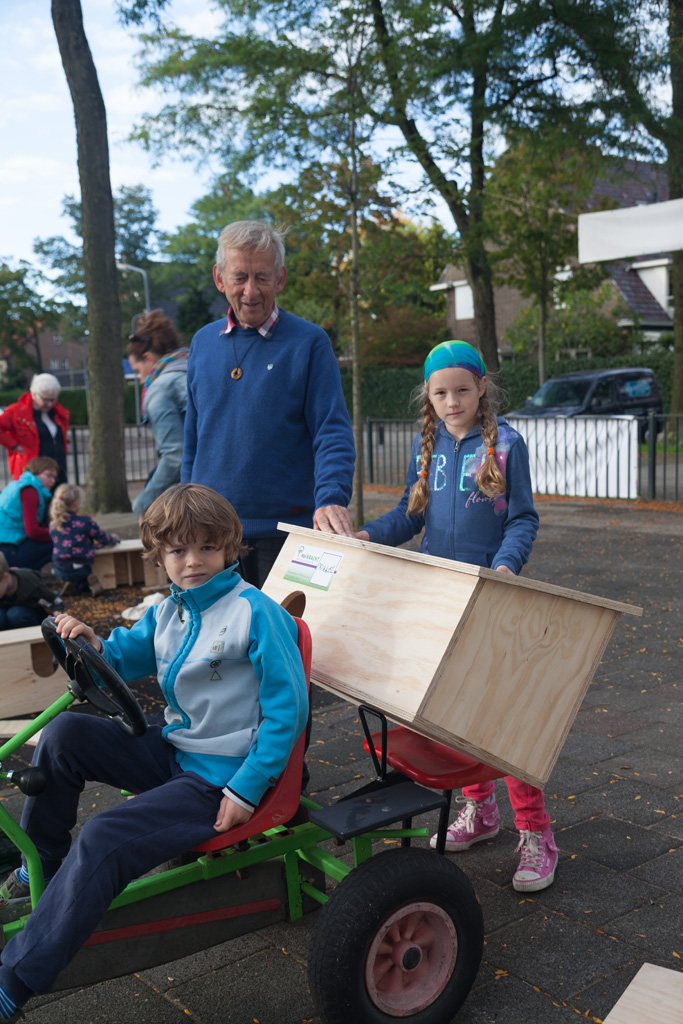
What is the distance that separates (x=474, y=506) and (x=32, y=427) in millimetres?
6717

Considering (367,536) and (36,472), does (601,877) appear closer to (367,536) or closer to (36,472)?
(367,536)

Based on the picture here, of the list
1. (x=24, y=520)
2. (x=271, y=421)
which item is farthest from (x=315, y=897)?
(x=24, y=520)

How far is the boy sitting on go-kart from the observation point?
2.23 meters

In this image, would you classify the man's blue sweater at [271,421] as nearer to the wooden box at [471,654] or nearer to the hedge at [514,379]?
the wooden box at [471,654]

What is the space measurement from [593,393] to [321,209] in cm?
1095

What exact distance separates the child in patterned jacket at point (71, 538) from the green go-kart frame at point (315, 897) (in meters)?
5.58

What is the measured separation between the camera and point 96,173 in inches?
493

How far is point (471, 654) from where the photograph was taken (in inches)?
93.6

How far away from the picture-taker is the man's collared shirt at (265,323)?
3.41 m

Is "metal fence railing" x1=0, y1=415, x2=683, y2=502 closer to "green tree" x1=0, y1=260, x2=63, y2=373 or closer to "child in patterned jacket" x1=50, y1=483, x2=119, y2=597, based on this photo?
"child in patterned jacket" x1=50, y1=483, x2=119, y2=597

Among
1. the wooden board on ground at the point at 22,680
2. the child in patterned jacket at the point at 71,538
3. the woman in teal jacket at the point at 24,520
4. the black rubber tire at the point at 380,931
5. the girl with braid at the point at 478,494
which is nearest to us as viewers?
the black rubber tire at the point at 380,931

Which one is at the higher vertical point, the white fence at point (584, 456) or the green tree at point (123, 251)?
the green tree at point (123, 251)

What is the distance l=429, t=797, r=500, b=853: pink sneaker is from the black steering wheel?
1536 millimetres

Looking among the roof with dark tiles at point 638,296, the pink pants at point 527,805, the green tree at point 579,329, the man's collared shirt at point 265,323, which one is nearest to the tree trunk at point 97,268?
the man's collared shirt at point 265,323
